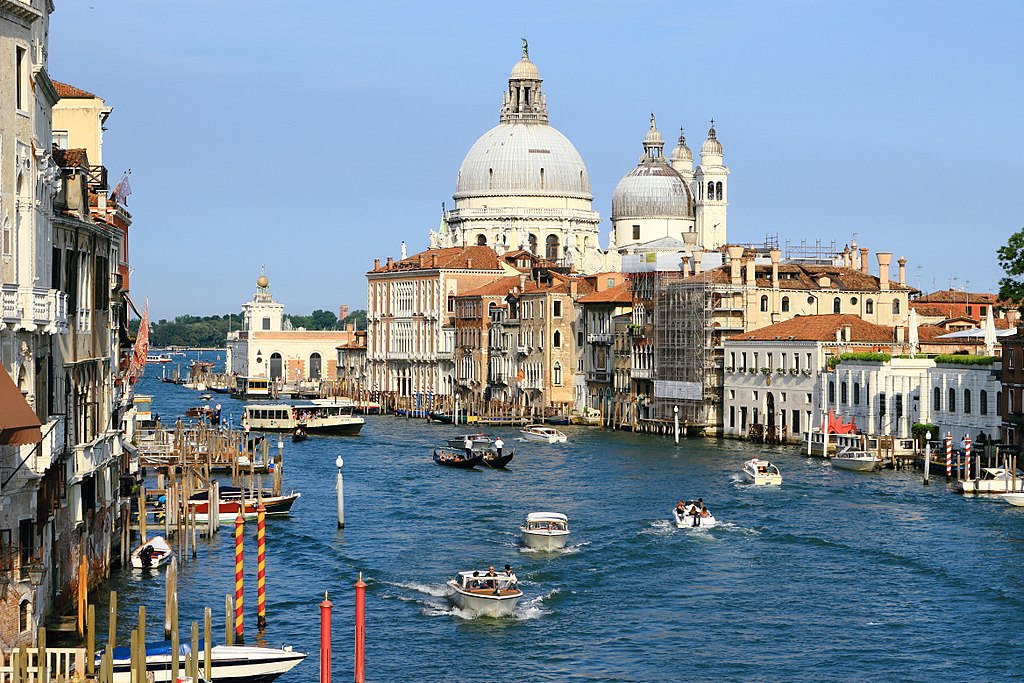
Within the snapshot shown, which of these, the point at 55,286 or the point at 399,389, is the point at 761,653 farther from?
the point at 399,389

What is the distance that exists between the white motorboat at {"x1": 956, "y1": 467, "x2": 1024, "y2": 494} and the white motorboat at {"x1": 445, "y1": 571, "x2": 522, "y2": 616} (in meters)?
19.2

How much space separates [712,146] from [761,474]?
6543 centimetres

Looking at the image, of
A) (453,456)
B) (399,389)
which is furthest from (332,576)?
(399,389)

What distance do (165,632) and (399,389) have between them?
84.7 m

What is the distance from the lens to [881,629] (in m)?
29.8

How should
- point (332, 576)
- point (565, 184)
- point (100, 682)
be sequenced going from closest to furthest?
point (100, 682)
point (332, 576)
point (565, 184)

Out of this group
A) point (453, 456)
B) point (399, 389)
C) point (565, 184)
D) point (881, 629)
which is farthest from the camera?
point (565, 184)

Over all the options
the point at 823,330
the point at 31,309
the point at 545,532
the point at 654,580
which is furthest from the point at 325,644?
the point at 823,330

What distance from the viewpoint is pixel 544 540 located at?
38.2m

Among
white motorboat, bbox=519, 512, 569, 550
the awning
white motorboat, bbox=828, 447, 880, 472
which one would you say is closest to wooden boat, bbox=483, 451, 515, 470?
white motorboat, bbox=828, 447, 880, 472

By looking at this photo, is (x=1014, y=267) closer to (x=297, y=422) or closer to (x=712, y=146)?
(x=297, y=422)

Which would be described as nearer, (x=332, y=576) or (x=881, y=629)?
(x=881, y=629)

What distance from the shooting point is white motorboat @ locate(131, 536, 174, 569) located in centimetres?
3372

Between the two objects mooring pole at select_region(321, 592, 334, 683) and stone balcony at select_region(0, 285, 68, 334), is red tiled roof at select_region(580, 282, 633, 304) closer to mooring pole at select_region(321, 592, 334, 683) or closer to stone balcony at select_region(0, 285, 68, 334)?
mooring pole at select_region(321, 592, 334, 683)
